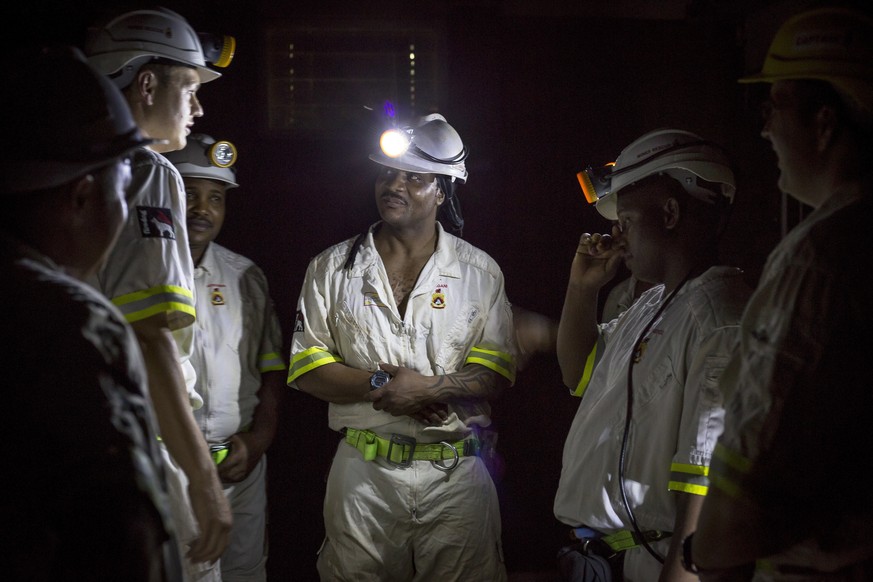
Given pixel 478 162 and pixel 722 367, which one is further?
pixel 478 162

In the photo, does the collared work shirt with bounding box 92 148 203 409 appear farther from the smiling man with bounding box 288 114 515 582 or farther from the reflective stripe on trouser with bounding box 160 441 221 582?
the smiling man with bounding box 288 114 515 582

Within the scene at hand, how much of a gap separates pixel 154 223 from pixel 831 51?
67.4 inches

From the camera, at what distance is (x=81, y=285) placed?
1373 millimetres

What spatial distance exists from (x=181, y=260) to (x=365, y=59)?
7.85 ft

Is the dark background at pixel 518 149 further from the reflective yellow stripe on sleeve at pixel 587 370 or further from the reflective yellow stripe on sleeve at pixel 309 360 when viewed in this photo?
the reflective yellow stripe on sleeve at pixel 587 370

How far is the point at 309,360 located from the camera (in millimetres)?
3625

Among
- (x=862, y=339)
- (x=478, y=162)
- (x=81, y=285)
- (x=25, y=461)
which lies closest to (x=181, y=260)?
(x=81, y=285)

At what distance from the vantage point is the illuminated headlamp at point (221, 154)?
12.8 ft

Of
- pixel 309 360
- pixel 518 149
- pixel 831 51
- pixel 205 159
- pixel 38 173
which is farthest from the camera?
pixel 518 149

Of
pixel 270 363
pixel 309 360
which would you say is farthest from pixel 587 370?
pixel 270 363

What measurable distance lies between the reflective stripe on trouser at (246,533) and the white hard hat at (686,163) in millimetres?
2344

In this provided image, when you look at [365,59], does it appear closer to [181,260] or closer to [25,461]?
[181,260]

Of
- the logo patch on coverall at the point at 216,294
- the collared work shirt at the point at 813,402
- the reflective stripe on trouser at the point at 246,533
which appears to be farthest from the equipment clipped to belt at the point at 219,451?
the collared work shirt at the point at 813,402

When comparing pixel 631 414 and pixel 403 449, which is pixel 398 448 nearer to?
pixel 403 449
